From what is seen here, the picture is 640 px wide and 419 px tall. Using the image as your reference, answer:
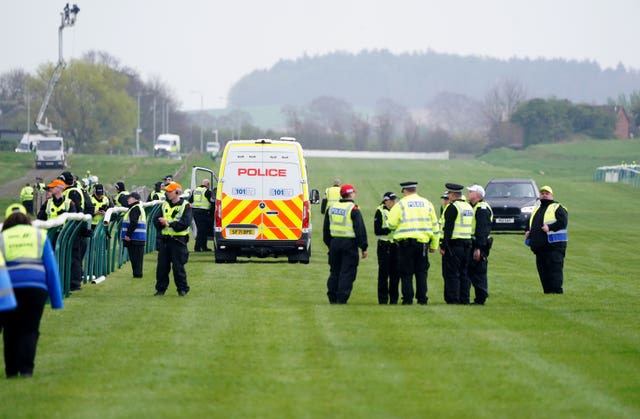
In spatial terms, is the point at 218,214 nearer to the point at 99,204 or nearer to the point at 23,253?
the point at 99,204

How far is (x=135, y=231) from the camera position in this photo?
23.7 meters

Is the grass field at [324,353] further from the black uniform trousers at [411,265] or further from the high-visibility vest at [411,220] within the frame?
the high-visibility vest at [411,220]

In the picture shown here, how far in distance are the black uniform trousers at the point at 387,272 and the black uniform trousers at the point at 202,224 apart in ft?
38.7

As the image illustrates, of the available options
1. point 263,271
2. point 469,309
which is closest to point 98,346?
point 469,309

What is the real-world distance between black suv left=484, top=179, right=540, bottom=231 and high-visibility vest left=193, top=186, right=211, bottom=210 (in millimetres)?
11743

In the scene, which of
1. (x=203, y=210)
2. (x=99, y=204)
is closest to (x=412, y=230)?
(x=99, y=204)

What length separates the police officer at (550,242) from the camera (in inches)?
815

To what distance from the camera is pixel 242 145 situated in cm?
2623

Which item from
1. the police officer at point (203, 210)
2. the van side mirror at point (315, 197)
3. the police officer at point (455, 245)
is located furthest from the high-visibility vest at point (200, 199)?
the police officer at point (455, 245)

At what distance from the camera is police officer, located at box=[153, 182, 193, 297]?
64.8 ft

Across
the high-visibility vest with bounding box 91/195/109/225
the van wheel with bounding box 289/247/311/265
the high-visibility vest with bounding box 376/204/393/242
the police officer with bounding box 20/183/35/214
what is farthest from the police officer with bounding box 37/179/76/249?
the police officer with bounding box 20/183/35/214

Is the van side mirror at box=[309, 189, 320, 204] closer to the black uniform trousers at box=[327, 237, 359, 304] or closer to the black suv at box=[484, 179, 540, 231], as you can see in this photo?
the black uniform trousers at box=[327, 237, 359, 304]

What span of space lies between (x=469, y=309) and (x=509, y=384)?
6521 mm

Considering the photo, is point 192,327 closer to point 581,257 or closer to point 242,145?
point 242,145
